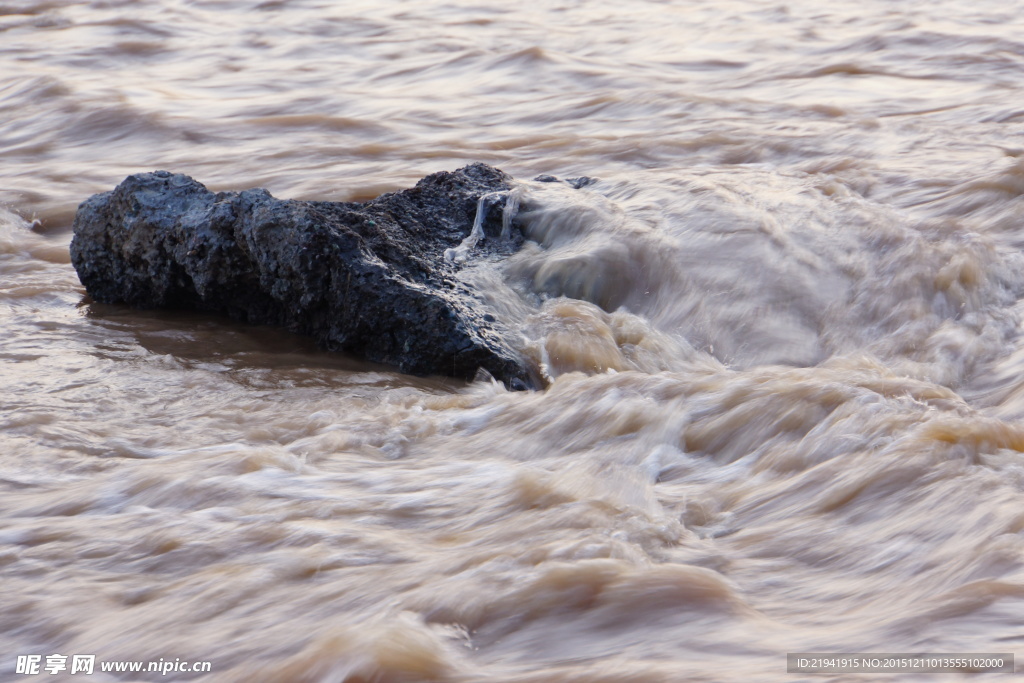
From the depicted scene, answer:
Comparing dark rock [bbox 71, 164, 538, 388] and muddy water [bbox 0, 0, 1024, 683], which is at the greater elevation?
dark rock [bbox 71, 164, 538, 388]

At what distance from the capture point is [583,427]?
294 centimetres

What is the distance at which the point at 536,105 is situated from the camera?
712cm

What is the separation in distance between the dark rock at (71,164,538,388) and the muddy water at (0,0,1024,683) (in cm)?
12

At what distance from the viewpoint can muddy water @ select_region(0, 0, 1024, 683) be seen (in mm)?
2051

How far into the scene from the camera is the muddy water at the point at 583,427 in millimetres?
2051

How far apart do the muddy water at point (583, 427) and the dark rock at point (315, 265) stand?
0.39ft

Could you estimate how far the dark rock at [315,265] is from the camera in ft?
11.1

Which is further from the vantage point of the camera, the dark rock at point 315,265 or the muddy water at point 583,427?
the dark rock at point 315,265

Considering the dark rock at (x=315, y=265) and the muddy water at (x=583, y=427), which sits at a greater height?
the dark rock at (x=315, y=265)

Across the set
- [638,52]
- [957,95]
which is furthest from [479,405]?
[638,52]

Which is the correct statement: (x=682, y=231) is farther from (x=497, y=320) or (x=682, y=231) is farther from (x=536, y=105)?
(x=536, y=105)

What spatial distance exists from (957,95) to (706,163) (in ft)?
7.44

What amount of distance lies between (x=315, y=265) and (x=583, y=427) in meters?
1.17

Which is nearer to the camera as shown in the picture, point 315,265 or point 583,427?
point 583,427
